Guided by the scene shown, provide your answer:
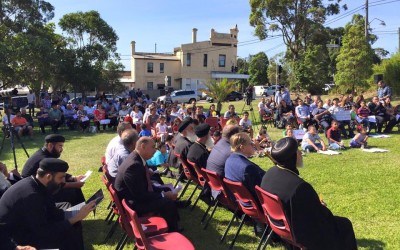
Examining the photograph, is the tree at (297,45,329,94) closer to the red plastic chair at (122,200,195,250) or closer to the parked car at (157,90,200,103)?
the parked car at (157,90,200,103)

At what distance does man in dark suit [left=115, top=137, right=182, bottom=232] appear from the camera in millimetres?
4293

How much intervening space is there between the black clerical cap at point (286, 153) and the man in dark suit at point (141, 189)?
1.60 meters

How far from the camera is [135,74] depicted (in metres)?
49.2

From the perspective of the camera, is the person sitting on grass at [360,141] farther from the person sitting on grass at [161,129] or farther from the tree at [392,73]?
the tree at [392,73]

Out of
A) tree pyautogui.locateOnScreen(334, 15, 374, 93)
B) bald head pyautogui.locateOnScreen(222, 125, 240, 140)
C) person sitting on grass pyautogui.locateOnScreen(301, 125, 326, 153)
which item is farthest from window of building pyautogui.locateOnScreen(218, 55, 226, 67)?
bald head pyautogui.locateOnScreen(222, 125, 240, 140)

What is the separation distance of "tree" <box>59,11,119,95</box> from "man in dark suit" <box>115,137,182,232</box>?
25217 millimetres

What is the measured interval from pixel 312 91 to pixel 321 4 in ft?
27.2

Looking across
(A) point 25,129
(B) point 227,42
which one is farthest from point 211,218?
(B) point 227,42

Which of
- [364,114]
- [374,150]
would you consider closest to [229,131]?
[374,150]

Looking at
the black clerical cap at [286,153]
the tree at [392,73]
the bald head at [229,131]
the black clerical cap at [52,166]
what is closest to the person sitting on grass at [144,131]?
the bald head at [229,131]

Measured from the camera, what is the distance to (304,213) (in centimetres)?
336

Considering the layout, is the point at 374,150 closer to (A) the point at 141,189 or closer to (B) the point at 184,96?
(A) the point at 141,189

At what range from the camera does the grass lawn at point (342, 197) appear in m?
4.96

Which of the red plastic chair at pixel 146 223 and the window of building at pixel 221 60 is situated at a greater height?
the window of building at pixel 221 60
